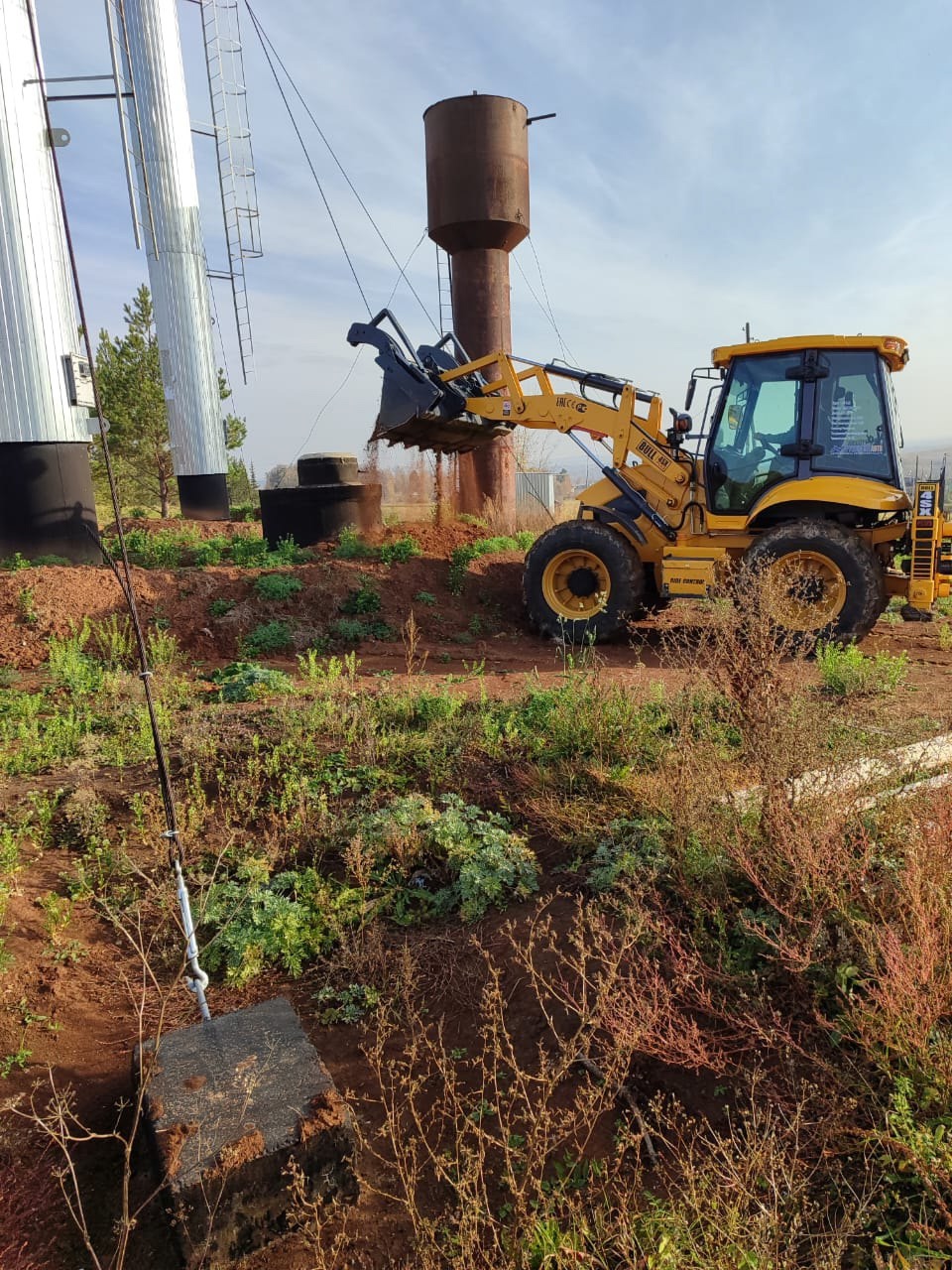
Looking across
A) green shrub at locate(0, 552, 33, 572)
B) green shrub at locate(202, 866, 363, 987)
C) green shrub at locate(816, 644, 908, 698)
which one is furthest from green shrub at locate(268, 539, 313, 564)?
green shrub at locate(202, 866, 363, 987)

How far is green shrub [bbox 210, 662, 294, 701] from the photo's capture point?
21.4 feet

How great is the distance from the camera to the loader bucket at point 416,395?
8938 millimetres

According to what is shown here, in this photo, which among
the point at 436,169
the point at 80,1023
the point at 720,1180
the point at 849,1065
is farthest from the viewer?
the point at 436,169

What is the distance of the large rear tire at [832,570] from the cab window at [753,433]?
619 mm

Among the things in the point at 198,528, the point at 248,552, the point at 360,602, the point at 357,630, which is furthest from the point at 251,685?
the point at 198,528

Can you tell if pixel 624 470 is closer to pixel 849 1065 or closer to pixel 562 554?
pixel 562 554

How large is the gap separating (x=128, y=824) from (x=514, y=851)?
2169 mm

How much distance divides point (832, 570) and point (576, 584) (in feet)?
8.69

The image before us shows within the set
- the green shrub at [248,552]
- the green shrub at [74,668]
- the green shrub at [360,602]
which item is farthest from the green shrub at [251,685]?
the green shrub at [248,552]

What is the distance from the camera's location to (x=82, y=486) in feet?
40.5

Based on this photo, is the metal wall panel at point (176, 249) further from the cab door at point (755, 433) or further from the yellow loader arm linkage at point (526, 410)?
the cab door at point (755, 433)

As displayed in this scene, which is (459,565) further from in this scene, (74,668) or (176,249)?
(176,249)

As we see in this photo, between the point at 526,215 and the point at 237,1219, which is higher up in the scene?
the point at 526,215

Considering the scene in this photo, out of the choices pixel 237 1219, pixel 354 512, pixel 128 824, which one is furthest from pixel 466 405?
pixel 237 1219
